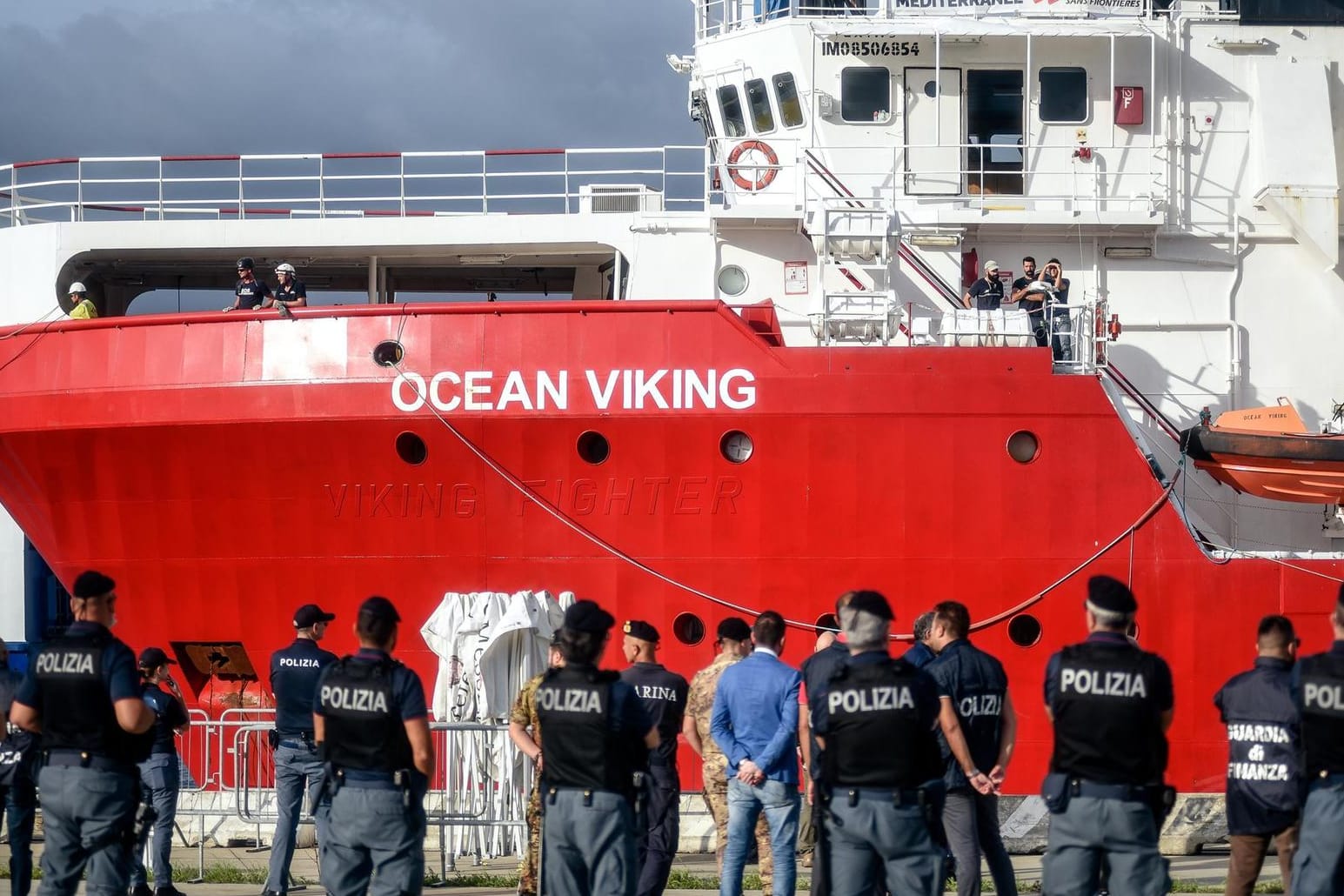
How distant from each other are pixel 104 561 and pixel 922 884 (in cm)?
956

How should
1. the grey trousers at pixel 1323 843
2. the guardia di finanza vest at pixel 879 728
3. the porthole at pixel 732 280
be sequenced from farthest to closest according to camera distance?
the porthole at pixel 732 280
the grey trousers at pixel 1323 843
the guardia di finanza vest at pixel 879 728

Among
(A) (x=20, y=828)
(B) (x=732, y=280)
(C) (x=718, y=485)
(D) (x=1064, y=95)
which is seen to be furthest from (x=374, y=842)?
(D) (x=1064, y=95)

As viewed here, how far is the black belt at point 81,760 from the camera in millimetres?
7059

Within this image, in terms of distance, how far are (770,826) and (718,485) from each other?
194 inches

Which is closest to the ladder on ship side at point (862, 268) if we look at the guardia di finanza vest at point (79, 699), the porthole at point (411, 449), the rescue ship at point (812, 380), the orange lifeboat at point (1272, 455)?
the rescue ship at point (812, 380)

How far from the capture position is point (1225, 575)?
12867 mm

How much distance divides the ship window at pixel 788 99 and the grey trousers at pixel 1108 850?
32.7 ft

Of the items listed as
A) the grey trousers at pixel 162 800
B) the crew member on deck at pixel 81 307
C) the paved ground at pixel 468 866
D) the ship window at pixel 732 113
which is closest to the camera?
the grey trousers at pixel 162 800

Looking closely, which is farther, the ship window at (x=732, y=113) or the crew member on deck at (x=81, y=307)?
the ship window at (x=732, y=113)

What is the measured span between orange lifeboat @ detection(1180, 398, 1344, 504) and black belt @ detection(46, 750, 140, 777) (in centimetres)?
940

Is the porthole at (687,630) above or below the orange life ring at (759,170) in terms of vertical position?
below

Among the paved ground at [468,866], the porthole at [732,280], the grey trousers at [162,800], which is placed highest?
the porthole at [732,280]

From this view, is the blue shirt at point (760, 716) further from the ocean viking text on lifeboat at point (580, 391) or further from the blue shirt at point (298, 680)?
the ocean viking text on lifeboat at point (580, 391)

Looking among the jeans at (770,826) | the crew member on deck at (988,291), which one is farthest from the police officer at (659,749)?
the crew member on deck at (988,291)
